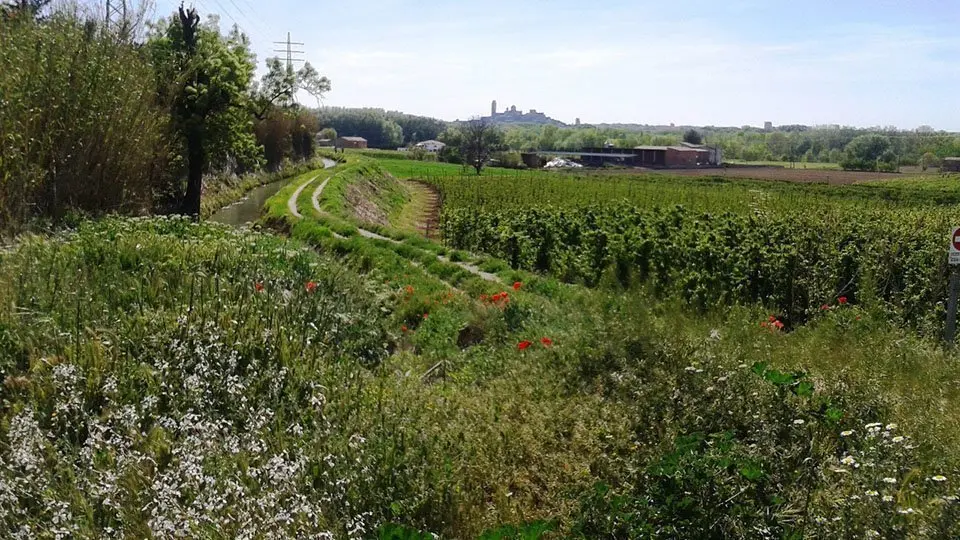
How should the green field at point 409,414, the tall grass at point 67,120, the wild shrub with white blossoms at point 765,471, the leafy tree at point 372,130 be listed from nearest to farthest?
the wild shrub with white blossoms at point 765,471 < the green field at point 409,414 < the tall grass at point 67,120 < the leafy tree at point 372,130

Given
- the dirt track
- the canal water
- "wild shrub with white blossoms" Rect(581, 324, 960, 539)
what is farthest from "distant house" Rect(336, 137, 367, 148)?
"wild shrub with white blossoms" Rect(581, 324, 960, 539)

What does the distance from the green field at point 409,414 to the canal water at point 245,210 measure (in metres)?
14.6

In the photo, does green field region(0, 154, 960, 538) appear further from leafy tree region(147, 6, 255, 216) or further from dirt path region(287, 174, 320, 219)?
dirt path region(287, 174, 320, 219)

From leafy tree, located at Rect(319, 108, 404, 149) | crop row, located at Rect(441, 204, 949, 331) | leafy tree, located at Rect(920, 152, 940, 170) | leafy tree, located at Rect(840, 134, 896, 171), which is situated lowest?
crop row, located at Rect(441, 204, 949, 331)

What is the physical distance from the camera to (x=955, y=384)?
17.2ft

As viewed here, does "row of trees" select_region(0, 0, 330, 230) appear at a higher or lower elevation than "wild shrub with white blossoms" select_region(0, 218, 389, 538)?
higher

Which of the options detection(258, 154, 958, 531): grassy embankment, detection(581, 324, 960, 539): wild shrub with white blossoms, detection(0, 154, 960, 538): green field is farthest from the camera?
detection(258, 154, 958, 531): grassy embankment

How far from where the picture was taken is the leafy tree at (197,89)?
Answer: 19078 millimetres

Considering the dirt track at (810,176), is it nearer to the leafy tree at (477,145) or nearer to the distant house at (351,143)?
the leafy tree at (477,145)

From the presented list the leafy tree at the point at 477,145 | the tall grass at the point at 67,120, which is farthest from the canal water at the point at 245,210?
the leafy tree at the point at 477,145

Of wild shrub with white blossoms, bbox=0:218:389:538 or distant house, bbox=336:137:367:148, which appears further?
distant house, bbox=336:137:367:148

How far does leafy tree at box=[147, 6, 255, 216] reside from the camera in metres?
19.1

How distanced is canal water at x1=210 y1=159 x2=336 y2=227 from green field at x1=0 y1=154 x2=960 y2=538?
1455 cm

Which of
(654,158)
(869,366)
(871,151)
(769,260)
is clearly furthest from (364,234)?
(871,151)
